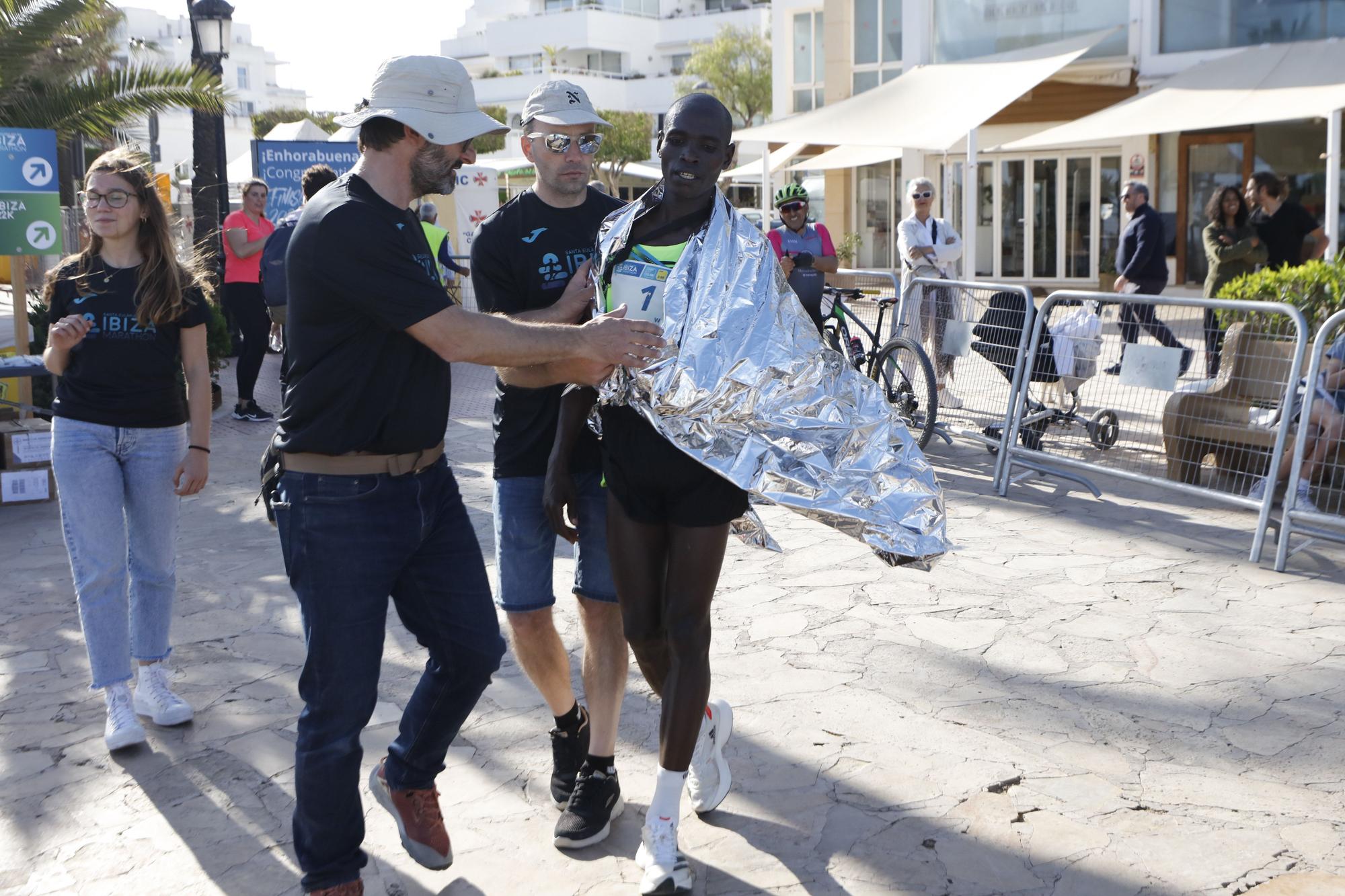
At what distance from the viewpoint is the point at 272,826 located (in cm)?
350

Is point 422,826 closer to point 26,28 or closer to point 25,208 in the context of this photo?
point 25,208

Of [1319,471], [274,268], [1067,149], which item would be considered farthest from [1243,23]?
[274,268]

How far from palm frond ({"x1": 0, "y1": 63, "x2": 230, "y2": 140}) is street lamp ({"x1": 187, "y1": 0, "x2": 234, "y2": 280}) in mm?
308

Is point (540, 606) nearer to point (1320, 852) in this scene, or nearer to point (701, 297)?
point (701, 297)

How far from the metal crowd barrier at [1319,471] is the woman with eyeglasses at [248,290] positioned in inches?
309

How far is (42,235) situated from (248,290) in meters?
2.83

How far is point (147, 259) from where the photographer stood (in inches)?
Answer: 161

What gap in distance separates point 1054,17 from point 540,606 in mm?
21989

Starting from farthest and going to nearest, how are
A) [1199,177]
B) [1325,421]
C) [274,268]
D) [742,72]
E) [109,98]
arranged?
[742,72], [1199,177], [109,98], [274,268], [1325,421]

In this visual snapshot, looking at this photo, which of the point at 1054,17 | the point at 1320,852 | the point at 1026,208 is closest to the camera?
the point at 1320,852

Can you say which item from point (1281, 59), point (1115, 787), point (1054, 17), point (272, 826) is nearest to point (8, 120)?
point (272, 826)

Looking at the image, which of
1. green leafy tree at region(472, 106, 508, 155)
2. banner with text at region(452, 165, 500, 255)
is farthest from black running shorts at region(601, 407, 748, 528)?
green leafy tree at region(472, 106, 508, 155)

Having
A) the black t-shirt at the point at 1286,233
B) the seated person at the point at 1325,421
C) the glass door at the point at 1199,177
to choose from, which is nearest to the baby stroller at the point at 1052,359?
the seated person at the point at 1325,421

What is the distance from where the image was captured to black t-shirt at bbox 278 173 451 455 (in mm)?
2732
